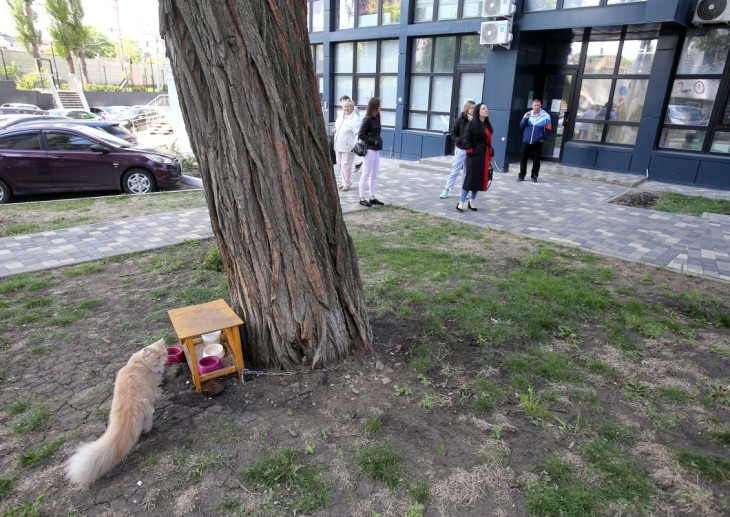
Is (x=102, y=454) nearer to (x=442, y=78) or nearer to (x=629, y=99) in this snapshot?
(x=629, y=99)

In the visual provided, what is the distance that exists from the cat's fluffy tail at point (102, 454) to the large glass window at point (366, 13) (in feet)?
48.8

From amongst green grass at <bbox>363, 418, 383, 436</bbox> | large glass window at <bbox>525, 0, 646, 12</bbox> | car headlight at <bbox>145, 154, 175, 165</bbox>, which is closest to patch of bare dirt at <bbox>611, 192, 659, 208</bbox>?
large glass window at <bbox>525, 0, 646, 12</bbox>

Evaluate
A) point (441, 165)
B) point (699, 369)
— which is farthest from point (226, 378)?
point (441, 165)

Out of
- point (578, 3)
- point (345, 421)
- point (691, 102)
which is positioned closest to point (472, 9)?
point (578, 3)

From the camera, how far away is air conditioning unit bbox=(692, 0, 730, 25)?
949cm

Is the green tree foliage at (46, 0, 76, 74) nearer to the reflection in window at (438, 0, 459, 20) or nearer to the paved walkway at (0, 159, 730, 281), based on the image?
the reflection in window at (438, 0, 459, 20)

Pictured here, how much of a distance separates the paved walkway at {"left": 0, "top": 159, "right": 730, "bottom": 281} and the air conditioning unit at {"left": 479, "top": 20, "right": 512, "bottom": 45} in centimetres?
367

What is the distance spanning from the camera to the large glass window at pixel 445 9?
1270 centimetres

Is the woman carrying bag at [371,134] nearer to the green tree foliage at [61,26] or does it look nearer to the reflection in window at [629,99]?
the reflection in window at [629,99]

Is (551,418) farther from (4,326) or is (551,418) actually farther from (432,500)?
(4,326)

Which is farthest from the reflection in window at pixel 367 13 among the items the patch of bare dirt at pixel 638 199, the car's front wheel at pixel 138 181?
the patch of bare dirt at pixel 638 199

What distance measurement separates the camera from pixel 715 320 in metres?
4.38

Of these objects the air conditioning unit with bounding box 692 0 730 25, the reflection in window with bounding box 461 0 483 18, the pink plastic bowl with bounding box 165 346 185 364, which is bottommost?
the pink plastic bowl with bounding box 165 346 185 364

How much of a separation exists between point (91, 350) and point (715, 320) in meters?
5.51
